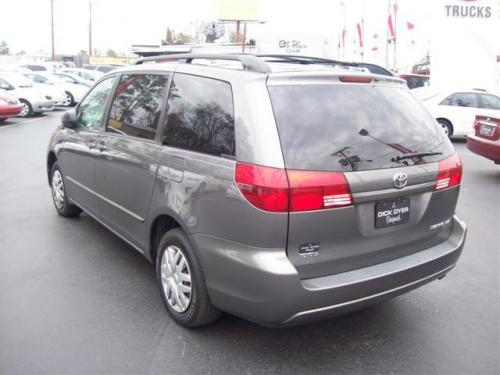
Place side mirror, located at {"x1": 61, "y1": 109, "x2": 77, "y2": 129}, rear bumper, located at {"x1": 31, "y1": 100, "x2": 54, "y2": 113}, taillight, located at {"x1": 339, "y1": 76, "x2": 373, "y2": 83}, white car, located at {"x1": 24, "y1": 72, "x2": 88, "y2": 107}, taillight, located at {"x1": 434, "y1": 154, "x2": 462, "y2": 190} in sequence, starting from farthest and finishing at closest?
1. white car, located at {"x1": 24, "y1": 72, "x2": 88, "y2": 107}
2. rear bumper, located at {"x1": 31, "y1": 100, "x2": 54, "y2": 113}
3. side mirror, located at {"x1": 61, "y1": 109, "x2": 77, "y2": 129}
4. taillight, located at {"x1": 434, "y1": 154, "x2": 462, "y2": 190}
5. taillight, located at {"x1": 339, "y1": 76, "x2": 373, "y2": 83}

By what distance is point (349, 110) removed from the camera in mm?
3025

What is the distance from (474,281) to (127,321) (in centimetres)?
293

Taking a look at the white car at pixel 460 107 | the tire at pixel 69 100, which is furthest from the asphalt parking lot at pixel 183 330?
the tire at pixel 69 100

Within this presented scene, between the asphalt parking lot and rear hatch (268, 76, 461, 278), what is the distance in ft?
2.11

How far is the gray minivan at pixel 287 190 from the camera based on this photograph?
8.98 ft

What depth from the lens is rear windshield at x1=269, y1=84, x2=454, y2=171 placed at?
9.18ft

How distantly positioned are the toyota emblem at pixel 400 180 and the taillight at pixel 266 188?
2.36 ft

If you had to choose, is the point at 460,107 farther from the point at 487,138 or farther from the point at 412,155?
the point at 412,155

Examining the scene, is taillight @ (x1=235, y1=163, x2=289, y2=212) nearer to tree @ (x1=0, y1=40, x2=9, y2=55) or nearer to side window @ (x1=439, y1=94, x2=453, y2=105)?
side window @ (x1=439, y1=94, x2=453, y2=105)

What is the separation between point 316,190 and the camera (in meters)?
2.72

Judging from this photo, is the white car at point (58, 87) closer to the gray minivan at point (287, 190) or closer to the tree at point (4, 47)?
the gray minivan at point (287, 190)

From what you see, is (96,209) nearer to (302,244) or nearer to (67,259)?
(67,259)

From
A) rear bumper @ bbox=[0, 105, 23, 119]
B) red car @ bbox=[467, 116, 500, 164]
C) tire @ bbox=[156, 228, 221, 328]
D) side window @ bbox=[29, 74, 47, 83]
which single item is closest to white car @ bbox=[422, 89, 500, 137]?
red car @ bbox=[467, 116, 500, 164]

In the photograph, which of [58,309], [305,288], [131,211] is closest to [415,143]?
[305,288]
